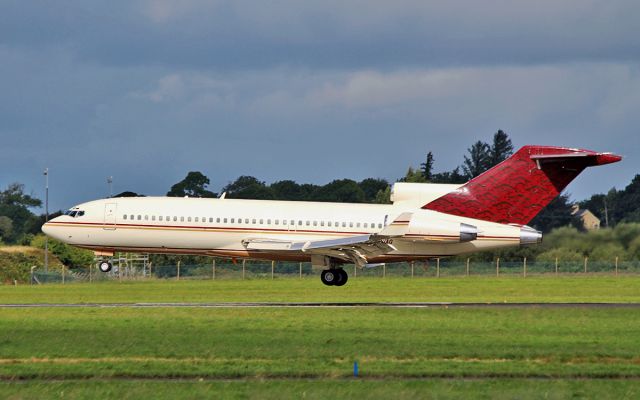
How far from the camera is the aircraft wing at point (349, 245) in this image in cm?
4688

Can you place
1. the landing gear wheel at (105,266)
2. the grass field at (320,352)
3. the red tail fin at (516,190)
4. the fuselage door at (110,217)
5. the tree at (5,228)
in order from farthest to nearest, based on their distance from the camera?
the tree at (5,228) → the landing gear wheel at (105,266) → the fuselage door at (110,217) → the red tail fin at (516,190) → the grass field at (320,352)

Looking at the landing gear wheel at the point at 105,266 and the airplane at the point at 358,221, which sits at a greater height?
the airplane at the point at 358,221

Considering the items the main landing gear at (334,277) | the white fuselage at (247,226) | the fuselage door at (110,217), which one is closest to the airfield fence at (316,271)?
the fuselage door at (110,217)

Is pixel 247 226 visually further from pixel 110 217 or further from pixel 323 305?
pixel 323 305

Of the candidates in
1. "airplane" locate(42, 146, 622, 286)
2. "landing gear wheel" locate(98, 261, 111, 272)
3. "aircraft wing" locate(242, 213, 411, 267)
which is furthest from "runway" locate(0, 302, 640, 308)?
"landing gear wheel" locate(98, 261, 111, 272)

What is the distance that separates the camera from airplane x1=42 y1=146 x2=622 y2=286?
48.7 metres

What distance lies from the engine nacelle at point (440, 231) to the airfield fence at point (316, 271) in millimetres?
16777

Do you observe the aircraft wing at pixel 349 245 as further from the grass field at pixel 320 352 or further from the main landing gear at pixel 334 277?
the grass field at pixel 320 352

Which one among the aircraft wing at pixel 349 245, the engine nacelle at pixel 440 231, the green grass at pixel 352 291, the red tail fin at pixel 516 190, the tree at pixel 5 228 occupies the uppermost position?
the red tail fin at pixel 516 190

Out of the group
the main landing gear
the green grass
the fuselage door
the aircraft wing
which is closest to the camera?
the aircraft wing

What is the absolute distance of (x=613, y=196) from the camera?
10875cm

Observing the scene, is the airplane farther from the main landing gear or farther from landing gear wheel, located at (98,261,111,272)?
landing gear wheel, located at (98,261,111,272)

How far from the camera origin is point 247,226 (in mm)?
49625

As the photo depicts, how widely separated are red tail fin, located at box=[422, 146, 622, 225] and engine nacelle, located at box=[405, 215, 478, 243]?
1.42 m
